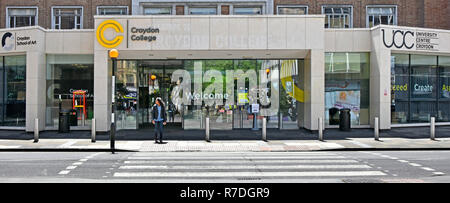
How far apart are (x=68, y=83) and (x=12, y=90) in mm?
3295

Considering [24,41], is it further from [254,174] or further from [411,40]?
[411,40]

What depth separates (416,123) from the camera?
66.7ft

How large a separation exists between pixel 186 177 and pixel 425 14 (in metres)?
21.0

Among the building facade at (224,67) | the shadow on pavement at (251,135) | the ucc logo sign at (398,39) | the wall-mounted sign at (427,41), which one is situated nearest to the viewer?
the shadow on pavement at (251,135)

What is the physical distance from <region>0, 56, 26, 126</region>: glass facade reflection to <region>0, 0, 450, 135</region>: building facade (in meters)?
0.06

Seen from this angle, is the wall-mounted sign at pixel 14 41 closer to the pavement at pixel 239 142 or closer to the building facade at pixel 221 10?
the building facade at pixel 221 10

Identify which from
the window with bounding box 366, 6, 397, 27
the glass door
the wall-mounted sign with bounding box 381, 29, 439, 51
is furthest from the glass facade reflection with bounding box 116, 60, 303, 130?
the window with bounding box 366, 6, 397, 27

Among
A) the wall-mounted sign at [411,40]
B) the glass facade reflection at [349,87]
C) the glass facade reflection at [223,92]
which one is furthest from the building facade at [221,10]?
the glass facade reflection at [223,92]

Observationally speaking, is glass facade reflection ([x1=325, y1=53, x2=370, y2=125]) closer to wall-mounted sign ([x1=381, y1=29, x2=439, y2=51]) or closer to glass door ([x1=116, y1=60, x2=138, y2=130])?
wall-mounted sign ([x1=381, y1=29, x2=439, y2=51])

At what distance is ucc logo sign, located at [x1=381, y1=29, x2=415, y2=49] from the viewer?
18753 mm

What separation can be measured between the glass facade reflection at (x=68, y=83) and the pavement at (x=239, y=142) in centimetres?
132

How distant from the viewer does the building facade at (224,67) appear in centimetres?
1786

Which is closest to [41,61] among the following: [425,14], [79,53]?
[79,53]
